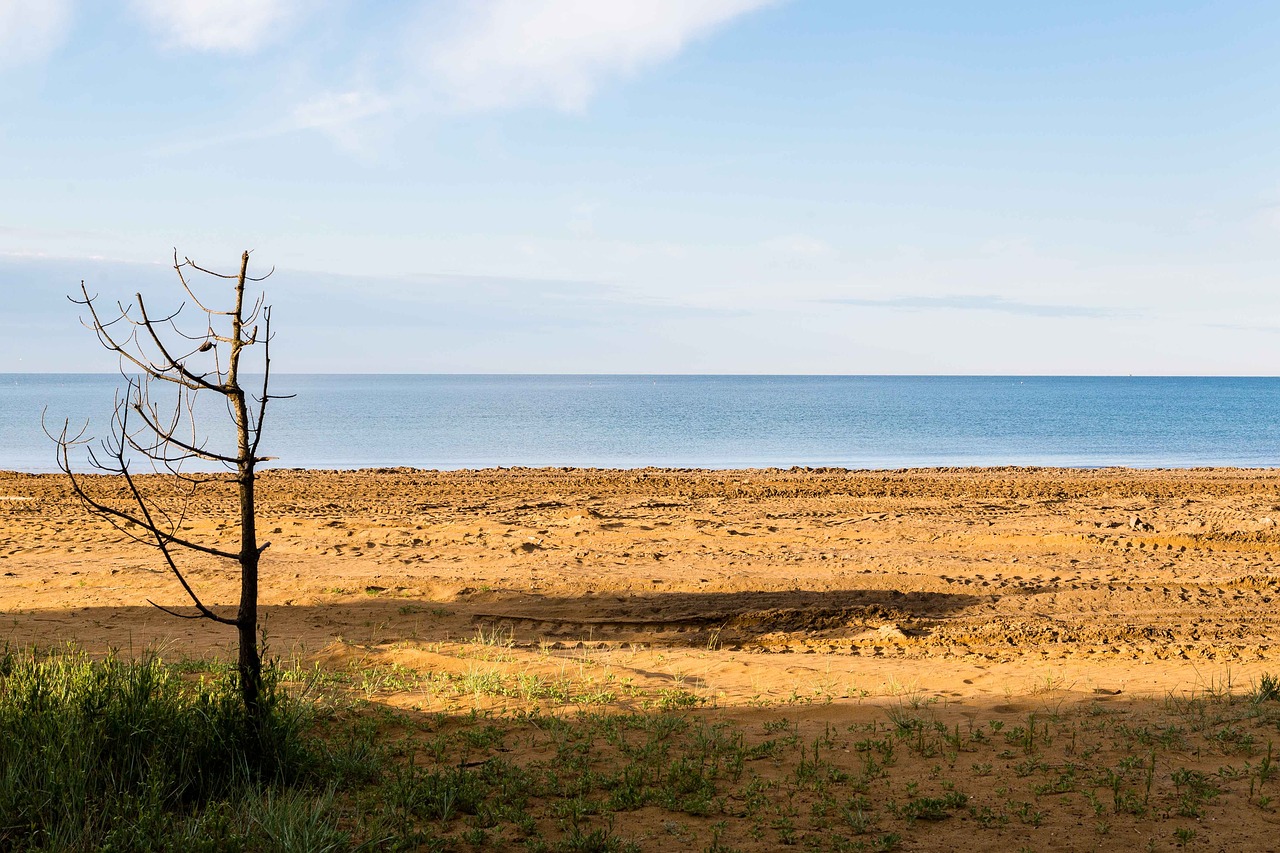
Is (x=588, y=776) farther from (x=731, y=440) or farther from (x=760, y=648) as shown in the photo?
(x=731, y=440)

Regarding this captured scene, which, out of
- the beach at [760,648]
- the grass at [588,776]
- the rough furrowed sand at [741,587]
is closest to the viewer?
the grass at [588,776]

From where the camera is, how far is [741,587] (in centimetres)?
1282

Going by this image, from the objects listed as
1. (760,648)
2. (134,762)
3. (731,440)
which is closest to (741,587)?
(760,648)

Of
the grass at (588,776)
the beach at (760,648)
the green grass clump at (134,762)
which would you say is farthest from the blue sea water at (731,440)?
the green grass clump at (134,762)

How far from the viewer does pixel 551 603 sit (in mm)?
12234

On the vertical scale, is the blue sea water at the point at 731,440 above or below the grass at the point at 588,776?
above

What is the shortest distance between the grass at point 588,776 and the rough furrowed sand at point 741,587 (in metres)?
1.42

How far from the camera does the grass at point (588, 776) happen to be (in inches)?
193

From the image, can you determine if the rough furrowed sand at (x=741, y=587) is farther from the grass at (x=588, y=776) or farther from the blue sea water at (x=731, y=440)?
the blue sea water at (x=731, y=440)

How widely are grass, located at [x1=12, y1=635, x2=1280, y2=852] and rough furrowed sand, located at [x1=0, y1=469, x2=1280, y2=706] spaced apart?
142 cm

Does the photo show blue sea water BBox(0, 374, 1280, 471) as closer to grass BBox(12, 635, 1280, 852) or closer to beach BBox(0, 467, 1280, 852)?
beach BBox(0, 467, 1280, 852)

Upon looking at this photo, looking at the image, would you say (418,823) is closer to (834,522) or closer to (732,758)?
(732,758)

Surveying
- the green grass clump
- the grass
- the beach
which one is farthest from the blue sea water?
the green grass clump

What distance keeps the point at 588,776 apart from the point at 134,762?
2.55 m
